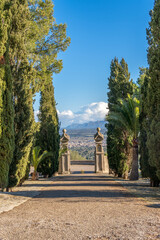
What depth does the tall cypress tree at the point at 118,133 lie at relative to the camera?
1662 cm

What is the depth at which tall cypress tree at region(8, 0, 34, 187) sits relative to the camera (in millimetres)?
9812

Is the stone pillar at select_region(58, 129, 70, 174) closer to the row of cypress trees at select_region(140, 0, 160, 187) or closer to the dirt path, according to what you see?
the row of cypress trees at select_region(140, 0, 160, 187)

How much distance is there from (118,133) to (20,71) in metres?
9.35

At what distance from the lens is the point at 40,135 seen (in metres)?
17.6

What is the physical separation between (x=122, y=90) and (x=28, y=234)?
14.8 meters

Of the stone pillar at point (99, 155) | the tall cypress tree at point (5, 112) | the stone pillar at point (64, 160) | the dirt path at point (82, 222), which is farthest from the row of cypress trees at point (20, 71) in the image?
the stone pillar at point (99, 155)

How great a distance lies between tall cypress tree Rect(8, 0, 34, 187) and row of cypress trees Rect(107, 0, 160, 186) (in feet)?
16.7

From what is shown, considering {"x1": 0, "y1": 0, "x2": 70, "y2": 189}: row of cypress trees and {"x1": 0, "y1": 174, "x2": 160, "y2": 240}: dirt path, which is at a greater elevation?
{"x1": 0, "y1": 0, "x2": 70, "y2": 189}: row of cypress trees

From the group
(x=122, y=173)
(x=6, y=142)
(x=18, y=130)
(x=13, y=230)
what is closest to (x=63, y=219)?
(x=13, y=230)

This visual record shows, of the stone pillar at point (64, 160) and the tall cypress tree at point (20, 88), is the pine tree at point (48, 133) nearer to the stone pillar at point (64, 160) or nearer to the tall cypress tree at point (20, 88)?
the stone pillar at point (64, 160)

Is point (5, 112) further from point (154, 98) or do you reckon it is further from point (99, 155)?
point (99, 155)

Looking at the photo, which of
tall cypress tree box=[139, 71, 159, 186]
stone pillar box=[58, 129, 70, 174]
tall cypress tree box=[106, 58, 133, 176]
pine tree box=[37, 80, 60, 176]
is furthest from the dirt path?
stone pillar box=[58, 129, 70, 174]

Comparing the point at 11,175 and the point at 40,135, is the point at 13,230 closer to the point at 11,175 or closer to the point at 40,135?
the point at 11,175

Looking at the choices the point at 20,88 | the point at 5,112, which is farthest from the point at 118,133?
the point at 5,112
